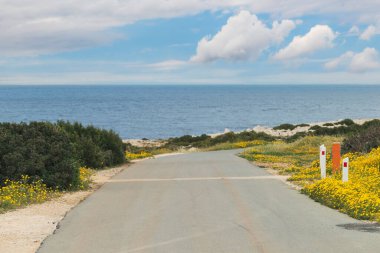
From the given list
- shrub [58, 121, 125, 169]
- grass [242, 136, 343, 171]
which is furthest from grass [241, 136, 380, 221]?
shrub [58, 121, 125, 169]

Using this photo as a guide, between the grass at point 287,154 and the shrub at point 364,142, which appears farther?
the grass at point 287,154

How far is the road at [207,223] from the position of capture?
28.1 ft

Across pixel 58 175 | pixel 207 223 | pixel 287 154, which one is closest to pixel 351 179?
pixel 207 223

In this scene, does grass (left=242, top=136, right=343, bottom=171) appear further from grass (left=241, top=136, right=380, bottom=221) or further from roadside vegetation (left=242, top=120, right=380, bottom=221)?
grass (left=241, top=136, right=380, bottom=221)

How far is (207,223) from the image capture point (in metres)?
10.4

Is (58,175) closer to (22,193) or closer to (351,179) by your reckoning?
(22,193)

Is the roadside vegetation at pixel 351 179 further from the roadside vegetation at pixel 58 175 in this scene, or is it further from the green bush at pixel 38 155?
the green bush at pixel 38 155

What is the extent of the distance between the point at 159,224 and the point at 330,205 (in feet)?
14.1

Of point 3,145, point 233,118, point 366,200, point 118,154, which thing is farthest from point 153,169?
point 233,118

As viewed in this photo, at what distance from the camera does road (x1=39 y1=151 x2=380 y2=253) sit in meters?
8.55

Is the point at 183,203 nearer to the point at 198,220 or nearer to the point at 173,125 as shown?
the point at 198,220

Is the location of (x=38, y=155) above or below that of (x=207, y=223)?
above

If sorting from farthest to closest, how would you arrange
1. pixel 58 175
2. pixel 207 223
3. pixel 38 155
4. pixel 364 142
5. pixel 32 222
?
1. pixel 364 142
2. pixel 58 175
3. pixel 38 155
4. pixel 32 222
5. pixel 207 223

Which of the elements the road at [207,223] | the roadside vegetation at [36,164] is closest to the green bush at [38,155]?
the roadside vegetation at [36,164]
